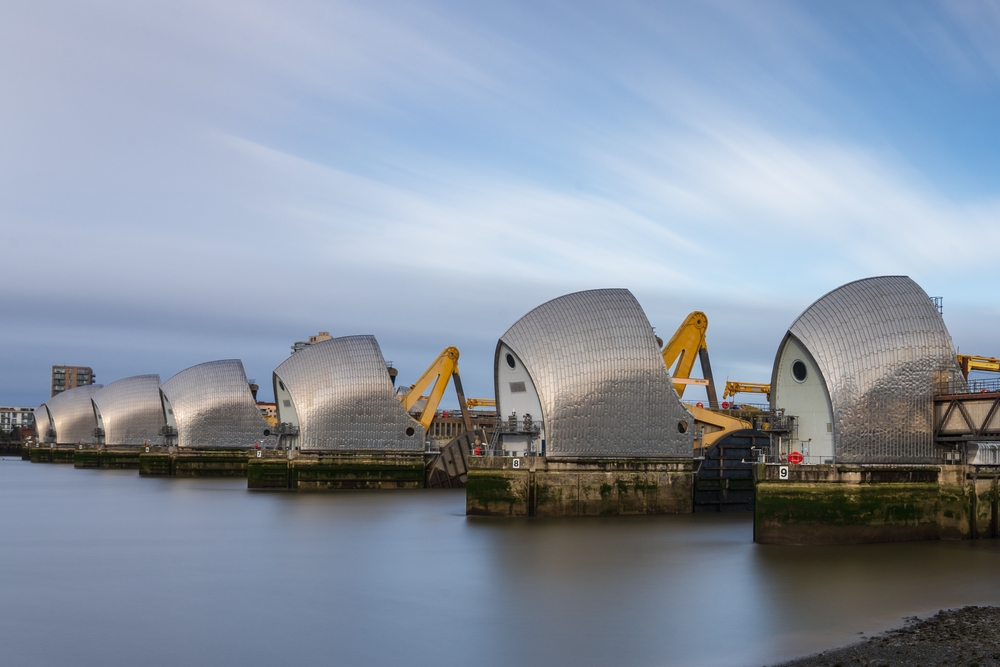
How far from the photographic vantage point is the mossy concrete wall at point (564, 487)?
34344 millimetres

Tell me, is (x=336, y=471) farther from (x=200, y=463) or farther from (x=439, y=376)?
(x=200, y=463)

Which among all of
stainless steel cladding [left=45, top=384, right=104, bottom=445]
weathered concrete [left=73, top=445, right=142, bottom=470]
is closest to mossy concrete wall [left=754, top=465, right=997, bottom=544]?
weathered concrete [left=73, top=445, right=142, bottom=470]

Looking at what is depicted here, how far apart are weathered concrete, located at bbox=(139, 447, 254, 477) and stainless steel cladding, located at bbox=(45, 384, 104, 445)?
35704mm

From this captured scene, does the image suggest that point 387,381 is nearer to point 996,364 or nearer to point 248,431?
point 248,431

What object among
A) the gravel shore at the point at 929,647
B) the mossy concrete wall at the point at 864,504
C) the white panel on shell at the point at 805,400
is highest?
the white panel on shell at the point at 805,400

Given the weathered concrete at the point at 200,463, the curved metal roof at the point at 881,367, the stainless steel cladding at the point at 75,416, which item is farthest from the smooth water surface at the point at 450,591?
the stainless steel cladding at the point at 75,416

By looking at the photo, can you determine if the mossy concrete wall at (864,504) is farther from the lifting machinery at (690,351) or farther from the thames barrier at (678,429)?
the lifting machinery at (690,351)

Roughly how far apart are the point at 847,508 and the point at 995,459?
227 inches

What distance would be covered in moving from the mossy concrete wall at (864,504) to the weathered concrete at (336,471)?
86.4 ft

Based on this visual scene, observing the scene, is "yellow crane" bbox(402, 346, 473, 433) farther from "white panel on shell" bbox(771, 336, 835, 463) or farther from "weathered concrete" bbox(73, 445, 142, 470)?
"weathered concrete" bbox(73, 445, 142, 470)

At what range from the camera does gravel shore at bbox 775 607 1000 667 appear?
45.6 feet

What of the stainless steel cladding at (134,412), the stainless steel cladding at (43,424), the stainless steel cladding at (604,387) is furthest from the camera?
the stainless steel cladding at (43,424)

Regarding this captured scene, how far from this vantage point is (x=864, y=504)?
26.6m

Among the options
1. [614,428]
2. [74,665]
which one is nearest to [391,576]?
[74,665]
